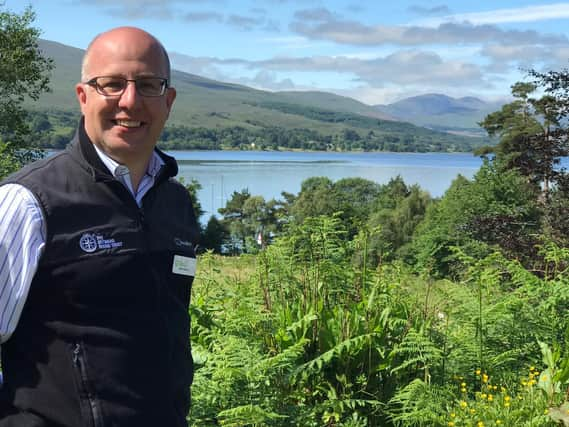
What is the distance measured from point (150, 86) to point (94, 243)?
551mm

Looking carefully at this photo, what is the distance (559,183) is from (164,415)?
73.5ft

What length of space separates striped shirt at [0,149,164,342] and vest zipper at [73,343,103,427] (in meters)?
0.19

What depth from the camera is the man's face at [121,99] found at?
86.9 inches

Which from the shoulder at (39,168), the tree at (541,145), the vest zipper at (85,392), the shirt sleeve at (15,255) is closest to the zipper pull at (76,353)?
the vest zipper at (85,392)

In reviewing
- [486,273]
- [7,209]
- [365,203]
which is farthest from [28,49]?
[365,203]

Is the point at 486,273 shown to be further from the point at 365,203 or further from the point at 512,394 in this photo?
the point at 365,203

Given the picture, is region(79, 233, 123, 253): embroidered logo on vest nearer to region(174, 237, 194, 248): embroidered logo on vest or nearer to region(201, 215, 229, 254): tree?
region(174, 237, 194, 248): embroidered logo on vest

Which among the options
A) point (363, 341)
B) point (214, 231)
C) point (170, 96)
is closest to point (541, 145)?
point (363, 341)

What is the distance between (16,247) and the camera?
6.36 feet

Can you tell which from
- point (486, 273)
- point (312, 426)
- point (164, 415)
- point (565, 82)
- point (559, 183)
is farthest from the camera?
point (559, 183)

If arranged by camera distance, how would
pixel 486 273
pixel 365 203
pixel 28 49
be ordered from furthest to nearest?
1. pixel 365 203
2. pixel 28 49
3. pixel 486 273

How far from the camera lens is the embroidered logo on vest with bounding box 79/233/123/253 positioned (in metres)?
2.05

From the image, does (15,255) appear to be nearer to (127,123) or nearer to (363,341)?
(127,123)

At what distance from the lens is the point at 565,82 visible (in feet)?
66.4
